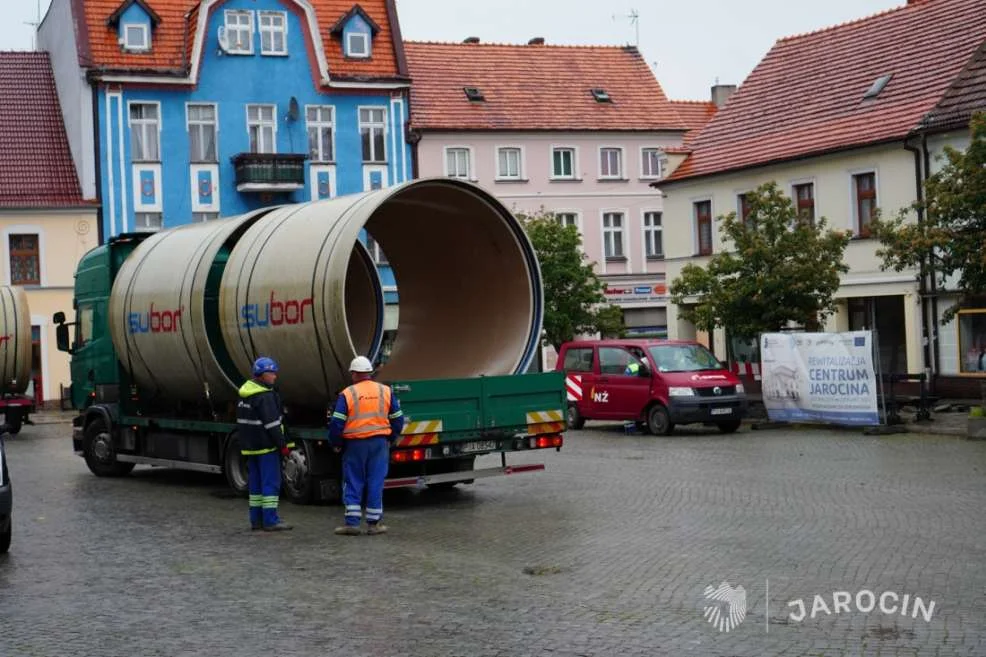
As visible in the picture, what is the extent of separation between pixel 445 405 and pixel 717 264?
16.2m

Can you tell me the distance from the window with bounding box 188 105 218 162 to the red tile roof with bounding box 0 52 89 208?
3.86 meters

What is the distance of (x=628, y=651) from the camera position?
28.2ft

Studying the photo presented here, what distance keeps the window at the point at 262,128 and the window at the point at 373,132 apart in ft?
10.2

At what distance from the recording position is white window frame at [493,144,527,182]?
53.2 m

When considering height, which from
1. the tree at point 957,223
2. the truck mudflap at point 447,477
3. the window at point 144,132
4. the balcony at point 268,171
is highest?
the window at point 144,132

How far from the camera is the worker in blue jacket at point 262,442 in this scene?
48.3 feet

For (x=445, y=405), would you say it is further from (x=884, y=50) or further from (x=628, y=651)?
(x=884, y=50)

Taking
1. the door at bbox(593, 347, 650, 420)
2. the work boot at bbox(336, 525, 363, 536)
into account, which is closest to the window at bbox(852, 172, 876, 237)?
the door at bbox(593, 347, 650, 420)

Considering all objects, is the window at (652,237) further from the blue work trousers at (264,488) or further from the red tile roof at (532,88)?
the blue work trousers at (264,488)

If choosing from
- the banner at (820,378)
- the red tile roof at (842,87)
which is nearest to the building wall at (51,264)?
the red tile roof at (842,87)

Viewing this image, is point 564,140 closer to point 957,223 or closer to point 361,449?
point 957,223

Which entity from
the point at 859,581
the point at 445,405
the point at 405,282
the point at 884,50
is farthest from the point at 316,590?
the point at 884,50

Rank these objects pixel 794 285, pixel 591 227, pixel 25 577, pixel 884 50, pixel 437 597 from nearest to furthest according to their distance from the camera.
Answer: pixel 437 597
pixel 25 577
pixel 794 285
pixel 884 50
pixel 591 227

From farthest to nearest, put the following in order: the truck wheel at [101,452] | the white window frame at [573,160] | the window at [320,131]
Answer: the white window frame at [573,160] < the window at [320,131] < the truck wheel at [101,452]
